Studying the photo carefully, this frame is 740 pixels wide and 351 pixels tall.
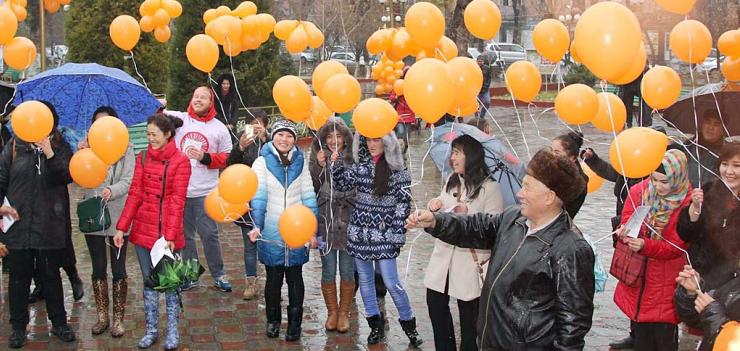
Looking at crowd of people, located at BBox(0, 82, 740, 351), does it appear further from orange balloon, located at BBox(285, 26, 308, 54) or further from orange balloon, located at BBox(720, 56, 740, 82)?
orange balloon, located at BBox(285, 26, 308, 54)

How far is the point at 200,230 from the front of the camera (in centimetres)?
757

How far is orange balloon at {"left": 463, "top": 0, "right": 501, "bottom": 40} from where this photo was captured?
5949 mm

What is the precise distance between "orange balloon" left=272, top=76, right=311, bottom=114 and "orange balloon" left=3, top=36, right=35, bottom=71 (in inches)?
92.6

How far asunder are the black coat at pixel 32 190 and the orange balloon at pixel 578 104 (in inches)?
136

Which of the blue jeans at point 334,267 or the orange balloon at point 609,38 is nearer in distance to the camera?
the orange balloon at point 609,38

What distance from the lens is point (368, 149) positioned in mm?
6160

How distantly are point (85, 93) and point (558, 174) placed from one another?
4.33 metres

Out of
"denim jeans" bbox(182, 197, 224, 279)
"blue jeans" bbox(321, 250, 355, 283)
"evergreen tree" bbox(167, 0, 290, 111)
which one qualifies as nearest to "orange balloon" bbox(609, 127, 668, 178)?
"blue jeans" bbox(321, 250, 355, 283)

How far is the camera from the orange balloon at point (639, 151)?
4512mm

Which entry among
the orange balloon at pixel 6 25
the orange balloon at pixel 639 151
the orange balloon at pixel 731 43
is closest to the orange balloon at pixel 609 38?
the orange balloon at pixel 639 151

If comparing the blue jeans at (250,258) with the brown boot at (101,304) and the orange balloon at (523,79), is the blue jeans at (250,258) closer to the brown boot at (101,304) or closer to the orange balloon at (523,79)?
the brown boot at (101,304)

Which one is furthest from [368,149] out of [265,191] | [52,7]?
[52,7]

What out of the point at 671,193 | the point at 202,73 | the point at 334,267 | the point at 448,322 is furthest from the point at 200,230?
the point at 202,73

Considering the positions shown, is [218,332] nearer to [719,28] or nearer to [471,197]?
[471,197]
